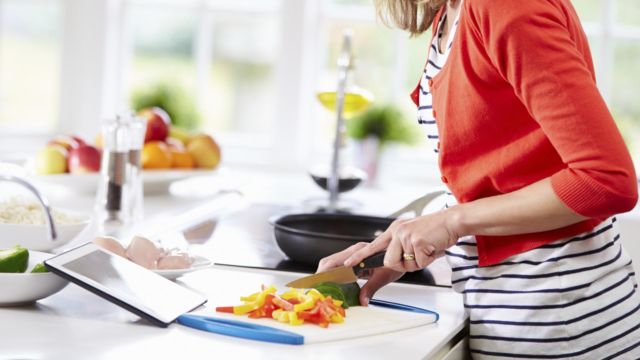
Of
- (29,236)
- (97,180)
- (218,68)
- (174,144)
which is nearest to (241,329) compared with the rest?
(29,236)

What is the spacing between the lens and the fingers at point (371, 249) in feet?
4.54

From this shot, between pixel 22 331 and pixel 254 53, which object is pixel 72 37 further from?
pixel 22 331

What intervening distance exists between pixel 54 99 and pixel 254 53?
82cm

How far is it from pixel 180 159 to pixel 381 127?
2.88 feet

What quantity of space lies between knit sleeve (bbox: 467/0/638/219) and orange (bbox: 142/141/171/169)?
1.47m

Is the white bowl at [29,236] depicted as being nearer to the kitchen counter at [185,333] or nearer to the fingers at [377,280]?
the kitchen counter at [185,333]

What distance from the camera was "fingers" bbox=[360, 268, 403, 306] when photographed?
1418 millimetres

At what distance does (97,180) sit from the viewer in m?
2.38

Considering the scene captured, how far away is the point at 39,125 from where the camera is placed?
153 inches

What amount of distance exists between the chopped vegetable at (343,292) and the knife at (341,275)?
0.05 ft

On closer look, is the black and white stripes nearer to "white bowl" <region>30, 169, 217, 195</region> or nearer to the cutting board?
the cutting board

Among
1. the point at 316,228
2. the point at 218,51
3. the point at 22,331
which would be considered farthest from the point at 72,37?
the point at 22,331

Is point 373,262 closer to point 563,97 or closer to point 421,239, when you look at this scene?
point 421,239

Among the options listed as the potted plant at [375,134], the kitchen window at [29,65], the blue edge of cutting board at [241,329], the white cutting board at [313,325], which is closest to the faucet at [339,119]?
the potted plant at [375,134]
